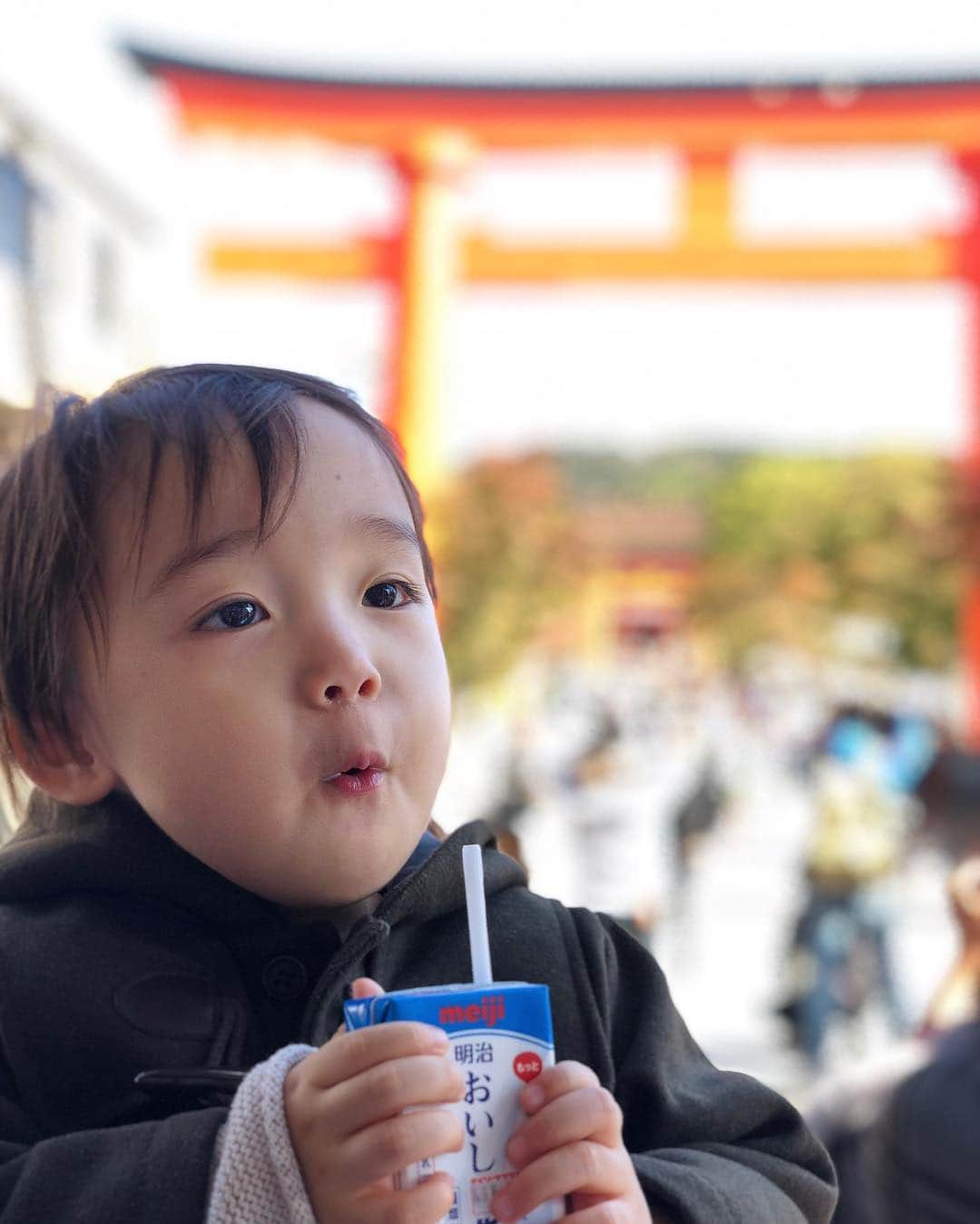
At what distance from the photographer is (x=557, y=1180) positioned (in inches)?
20.3

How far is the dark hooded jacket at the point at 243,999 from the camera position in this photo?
609mm

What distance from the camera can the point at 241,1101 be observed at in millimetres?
532

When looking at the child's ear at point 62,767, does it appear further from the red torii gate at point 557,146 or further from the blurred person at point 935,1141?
the red torii gate at point 557,146

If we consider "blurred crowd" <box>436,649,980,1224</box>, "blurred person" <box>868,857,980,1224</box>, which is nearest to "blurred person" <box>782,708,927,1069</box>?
"blurred crowd" <box>436,649,980,1224</box>

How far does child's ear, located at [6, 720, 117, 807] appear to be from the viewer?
675 mm

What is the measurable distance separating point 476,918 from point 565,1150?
0.30ft

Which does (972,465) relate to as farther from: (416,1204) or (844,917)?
(416,1204)

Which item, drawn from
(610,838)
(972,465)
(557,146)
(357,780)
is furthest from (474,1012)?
(972,465)

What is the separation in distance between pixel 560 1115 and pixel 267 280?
7.55m

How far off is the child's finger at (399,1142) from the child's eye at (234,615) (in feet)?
0.73

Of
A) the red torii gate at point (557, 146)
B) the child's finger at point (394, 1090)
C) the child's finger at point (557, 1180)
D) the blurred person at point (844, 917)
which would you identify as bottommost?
the blurred person at point (844, 917)

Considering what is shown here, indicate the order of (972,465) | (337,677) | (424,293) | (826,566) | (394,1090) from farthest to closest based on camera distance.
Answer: (826,566)
(972,465)
(424,293)
(337,677)
(394,1090)

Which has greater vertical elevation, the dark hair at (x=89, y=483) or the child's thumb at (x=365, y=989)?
the dark hair at (x=89, y=483)

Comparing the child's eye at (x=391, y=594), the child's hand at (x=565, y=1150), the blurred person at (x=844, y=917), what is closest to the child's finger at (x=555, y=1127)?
the child's hand at (x=565, y=1150)
